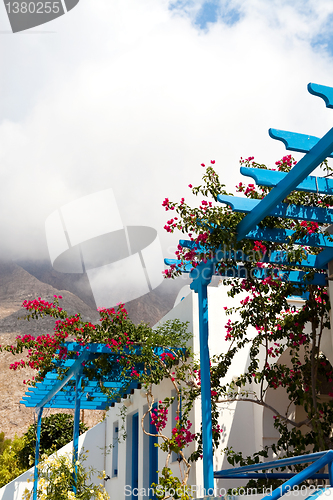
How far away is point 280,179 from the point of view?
3.81 meters

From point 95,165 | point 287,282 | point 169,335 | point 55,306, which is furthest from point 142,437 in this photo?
point 95,165

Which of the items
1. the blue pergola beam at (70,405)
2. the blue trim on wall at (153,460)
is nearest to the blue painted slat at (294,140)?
the blue trim on wall at (153,460)

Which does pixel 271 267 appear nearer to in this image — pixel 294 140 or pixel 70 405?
pixel 294 140

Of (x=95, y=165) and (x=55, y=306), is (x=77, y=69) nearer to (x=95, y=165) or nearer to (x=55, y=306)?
(x=95, y=165)

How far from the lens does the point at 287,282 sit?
5.70 m

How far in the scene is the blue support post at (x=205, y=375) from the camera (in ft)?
15.2

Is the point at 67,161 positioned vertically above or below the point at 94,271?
above

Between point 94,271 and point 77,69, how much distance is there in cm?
3309

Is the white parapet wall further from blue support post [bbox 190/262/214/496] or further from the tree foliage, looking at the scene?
blue support post [bbox 190/262/214/496]

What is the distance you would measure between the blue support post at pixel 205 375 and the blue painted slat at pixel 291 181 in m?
0.83

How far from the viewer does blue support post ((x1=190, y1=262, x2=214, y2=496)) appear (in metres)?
4.63

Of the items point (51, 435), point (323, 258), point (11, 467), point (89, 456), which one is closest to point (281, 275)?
point (323, 258)

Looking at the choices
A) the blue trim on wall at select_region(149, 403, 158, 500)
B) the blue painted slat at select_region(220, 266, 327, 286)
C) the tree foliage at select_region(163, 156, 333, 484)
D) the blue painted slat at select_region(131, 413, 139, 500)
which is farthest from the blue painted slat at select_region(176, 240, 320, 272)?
the blue painted slat at select_region(131, 413, 139, 500)

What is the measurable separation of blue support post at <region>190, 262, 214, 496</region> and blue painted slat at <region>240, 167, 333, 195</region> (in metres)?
1.49
